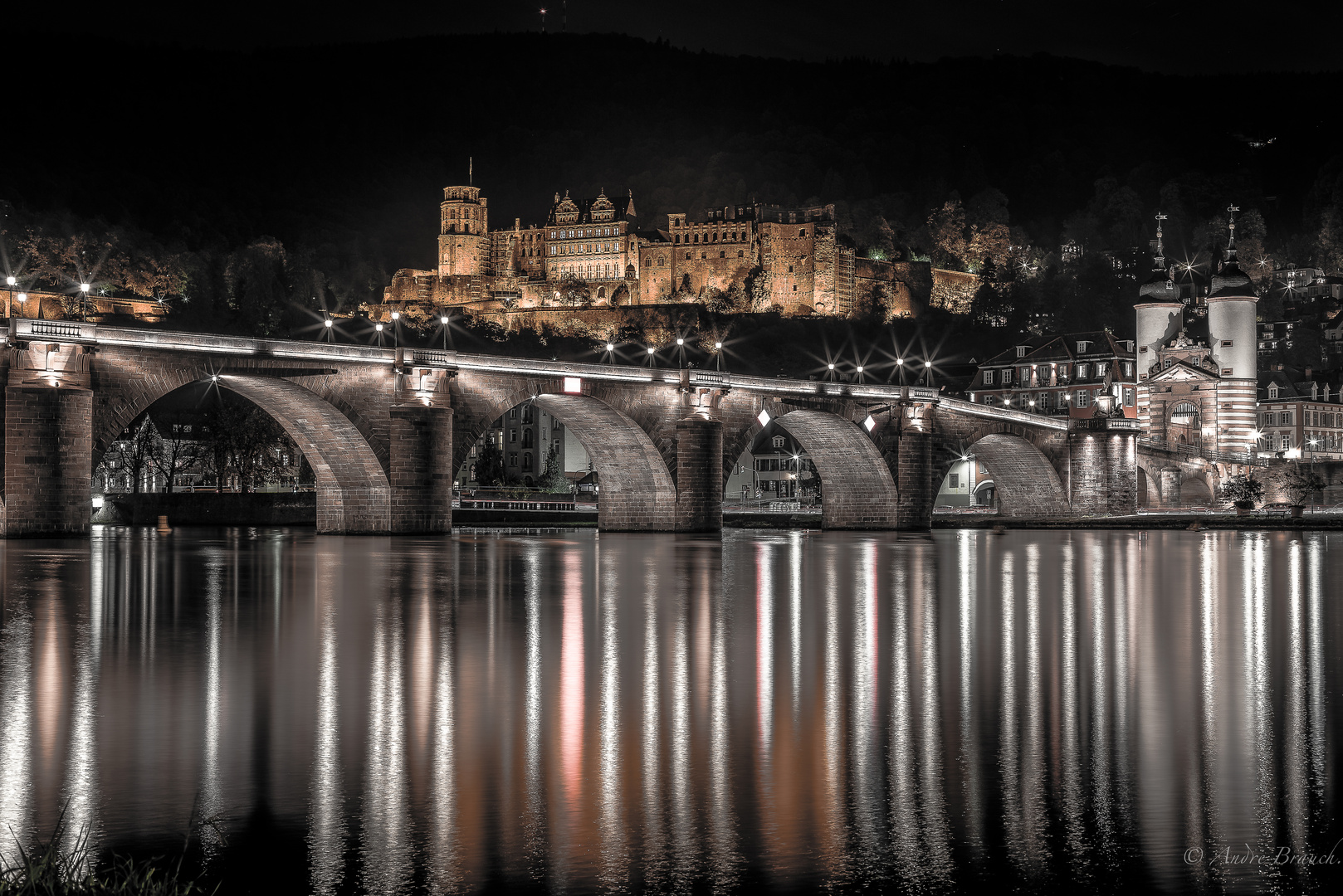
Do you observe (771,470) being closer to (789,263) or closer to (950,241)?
(789,263)

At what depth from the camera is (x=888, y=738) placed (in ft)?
36.4

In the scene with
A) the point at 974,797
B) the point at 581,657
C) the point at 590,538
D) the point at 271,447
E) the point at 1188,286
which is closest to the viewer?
the point at 974,797

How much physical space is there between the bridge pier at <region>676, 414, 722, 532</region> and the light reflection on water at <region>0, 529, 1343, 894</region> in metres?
32.6

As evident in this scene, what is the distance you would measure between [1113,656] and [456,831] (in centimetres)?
1054

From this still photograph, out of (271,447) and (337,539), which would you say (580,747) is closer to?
(337,539)

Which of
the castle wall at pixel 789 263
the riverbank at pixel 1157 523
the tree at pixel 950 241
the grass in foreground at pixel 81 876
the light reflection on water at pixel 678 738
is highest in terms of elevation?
the tree at pixel 950 241

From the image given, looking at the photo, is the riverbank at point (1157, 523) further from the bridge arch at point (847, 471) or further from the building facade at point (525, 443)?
the building facade at point (525, 443)

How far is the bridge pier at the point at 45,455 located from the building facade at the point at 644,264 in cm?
12332

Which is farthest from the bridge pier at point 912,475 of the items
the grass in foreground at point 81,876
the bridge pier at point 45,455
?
the grass in foreground at point 81,876

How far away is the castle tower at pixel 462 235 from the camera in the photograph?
183875 millimetres

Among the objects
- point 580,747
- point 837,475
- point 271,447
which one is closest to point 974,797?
point 580,747

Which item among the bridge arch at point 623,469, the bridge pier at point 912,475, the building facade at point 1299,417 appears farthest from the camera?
the building facade at point 1299,417

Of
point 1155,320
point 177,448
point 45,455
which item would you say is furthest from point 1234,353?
point 45,455

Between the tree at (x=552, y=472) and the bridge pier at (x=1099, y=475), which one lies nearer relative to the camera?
the bridge pier at (x=1099, y=475)
